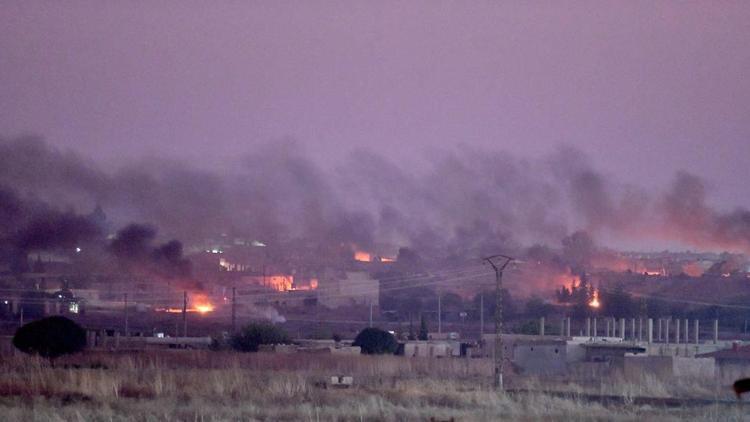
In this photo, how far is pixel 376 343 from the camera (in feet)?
185

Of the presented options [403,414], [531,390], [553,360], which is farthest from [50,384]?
[553,360]

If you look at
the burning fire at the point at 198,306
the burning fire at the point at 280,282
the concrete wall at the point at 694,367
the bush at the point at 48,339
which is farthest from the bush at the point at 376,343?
the burning fire at the point at 280,282

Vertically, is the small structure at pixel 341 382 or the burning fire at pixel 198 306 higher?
the burning fire at pixel 198 306

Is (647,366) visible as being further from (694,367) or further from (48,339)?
(48,339)

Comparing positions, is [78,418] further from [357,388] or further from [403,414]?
[357,388]

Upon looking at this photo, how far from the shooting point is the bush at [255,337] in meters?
58.0

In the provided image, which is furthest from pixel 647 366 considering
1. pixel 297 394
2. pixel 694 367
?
pixel 297 394

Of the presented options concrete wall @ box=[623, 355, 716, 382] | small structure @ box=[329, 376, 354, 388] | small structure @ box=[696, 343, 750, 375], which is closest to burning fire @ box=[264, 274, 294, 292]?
small structure @ box=[696, 343, 750, 375]

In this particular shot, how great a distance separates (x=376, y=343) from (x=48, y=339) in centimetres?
1551

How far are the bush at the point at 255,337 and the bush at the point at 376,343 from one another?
15.0 ft

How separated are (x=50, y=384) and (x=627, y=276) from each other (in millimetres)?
80431

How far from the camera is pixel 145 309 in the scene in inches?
3383

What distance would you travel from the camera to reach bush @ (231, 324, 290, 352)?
190 feet

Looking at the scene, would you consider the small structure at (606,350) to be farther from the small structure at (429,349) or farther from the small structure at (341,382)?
the small structure at (341,382)
